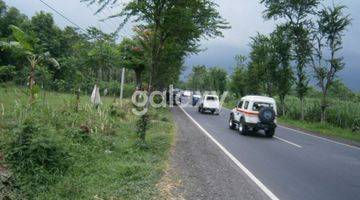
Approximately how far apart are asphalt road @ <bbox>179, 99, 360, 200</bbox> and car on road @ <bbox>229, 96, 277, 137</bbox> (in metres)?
1.01

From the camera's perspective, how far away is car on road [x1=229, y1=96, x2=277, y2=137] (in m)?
20.3

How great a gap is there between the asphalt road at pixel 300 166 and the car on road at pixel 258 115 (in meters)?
1.01

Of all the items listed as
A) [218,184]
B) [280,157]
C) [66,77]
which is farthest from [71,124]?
[66,77]

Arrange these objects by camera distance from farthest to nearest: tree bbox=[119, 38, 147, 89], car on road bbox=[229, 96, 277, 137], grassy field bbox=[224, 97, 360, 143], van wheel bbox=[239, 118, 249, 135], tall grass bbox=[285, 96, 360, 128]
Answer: tree bbox=[119, 38, 147, 89] < tall grass bbox=[285, 96, 360, 128] < grassy field bbox=[224, 97, 360, 143] < van wheel bbox=[239, 118, 249, 135] < car on road bbox=[229, 96, 277, 137]

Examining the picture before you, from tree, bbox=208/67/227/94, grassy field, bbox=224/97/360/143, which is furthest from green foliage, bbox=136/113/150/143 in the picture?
tree, bbox=208/67/227/94

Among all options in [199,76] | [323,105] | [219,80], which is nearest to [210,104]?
[323,105]

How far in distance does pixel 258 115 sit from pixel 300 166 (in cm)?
771

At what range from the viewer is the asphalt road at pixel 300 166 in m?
9.55

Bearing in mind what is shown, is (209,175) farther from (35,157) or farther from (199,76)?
(199,76)

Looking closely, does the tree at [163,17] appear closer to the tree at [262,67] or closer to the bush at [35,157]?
the bush at [35,157]

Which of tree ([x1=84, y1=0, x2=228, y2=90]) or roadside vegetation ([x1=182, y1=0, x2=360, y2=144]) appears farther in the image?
roadside vegetation ([x1=182, y1=0, x2=360, y2=144])

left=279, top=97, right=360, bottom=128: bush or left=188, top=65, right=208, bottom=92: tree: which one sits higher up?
left=188, top=65, right=208, bottom=92: tree

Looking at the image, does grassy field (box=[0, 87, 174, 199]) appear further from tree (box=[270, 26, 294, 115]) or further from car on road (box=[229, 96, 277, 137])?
tree (box=[270, 26, 294, 115])

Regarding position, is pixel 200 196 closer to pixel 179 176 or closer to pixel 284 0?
pixel 179 176
